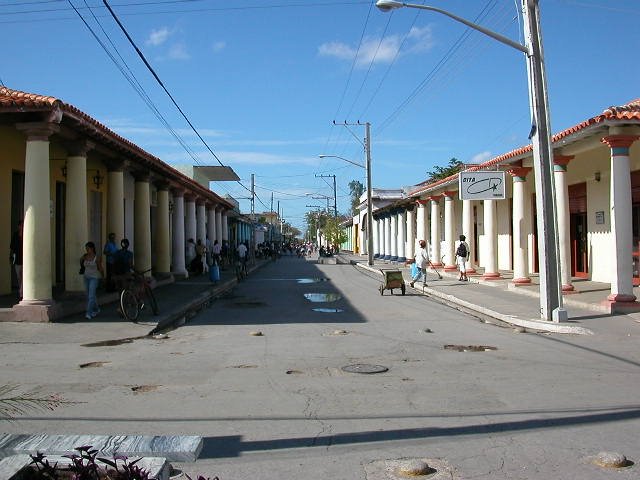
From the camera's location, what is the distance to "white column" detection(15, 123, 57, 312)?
39.8 ft

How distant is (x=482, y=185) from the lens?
17.4 meters

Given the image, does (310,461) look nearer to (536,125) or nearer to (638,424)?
(638,424)

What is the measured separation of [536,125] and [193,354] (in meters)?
8.26

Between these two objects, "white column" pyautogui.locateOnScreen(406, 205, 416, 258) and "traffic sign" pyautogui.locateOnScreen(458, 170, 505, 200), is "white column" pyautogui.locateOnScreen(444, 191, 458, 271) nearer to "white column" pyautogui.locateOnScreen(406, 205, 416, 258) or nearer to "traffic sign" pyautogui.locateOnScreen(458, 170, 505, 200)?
"white column" pyautogui.locateOnScreen(406, 205, 416, 258)

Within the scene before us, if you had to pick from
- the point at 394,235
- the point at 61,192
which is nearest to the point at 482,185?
the point at 61,192

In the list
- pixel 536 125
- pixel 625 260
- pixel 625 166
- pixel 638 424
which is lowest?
pixel 638 424

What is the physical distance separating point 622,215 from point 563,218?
2642 millimetres

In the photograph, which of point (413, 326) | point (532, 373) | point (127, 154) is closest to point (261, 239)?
point (127, 154)

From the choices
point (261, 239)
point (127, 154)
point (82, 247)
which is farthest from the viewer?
point (261, 239)

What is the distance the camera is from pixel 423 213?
107 ft

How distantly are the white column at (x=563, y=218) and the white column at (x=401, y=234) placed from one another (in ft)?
76.3

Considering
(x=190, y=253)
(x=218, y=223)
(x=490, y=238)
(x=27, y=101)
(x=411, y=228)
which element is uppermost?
(x=27, y=101)

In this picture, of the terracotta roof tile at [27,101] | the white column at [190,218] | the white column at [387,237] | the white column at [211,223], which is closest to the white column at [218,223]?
the white column at [211,223]

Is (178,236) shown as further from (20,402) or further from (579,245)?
(20,402)
